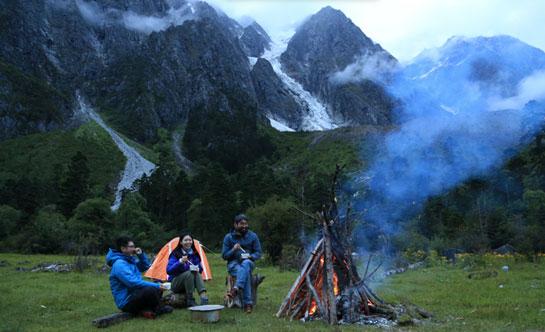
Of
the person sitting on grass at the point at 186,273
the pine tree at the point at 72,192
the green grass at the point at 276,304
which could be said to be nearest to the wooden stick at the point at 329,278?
the green grass at the point at 276,304

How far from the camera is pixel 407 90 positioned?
43250 millimetres

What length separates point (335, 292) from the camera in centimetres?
948

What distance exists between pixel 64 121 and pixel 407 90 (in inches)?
3306

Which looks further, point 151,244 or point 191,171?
point 191,171

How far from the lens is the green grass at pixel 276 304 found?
812cm

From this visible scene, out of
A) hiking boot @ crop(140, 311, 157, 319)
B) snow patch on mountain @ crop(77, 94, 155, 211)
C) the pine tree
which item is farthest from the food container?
snow patch on mountain @ crop(77, 94, 155, 211)

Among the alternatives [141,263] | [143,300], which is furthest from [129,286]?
[141,263]

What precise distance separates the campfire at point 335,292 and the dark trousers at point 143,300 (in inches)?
90.8

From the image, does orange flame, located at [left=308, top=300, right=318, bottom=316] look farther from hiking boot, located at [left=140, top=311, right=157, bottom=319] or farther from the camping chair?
hiking boot, located at [left=140, top=311, right=157, bottom=319]

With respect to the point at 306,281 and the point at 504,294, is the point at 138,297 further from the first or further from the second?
the point at 504,294

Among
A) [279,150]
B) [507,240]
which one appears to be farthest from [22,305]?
[279,150]

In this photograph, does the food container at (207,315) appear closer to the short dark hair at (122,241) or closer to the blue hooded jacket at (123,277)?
the blue hooded jacket at (123,277)

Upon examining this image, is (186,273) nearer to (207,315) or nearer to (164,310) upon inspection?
(164,310)

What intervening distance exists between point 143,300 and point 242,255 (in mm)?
2206
